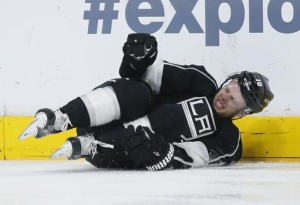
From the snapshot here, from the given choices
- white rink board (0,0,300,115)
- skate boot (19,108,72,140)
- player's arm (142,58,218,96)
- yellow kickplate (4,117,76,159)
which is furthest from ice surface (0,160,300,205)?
white rink board (0,0,300,115)

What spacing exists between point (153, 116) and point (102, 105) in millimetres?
311

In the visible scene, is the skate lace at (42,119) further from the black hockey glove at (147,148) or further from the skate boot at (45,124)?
the black hockey glove at (147,148)

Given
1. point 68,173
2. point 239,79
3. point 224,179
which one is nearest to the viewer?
point 224,179

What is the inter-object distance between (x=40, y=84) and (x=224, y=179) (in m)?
1.52

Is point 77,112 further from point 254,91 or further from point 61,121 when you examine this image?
A: point 254,91

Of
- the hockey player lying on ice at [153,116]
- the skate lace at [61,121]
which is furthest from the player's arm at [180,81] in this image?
the skate lace at [61,121]

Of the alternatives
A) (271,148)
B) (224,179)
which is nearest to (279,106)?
(271,148)

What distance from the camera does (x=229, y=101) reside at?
109 inches

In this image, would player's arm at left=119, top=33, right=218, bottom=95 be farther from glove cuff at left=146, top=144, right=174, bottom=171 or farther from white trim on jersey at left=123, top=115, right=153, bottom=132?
glove cuff at left=146, top=144, right=174, bottom=171

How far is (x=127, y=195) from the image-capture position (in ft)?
5.60

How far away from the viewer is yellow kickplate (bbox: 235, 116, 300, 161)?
10.5 feet

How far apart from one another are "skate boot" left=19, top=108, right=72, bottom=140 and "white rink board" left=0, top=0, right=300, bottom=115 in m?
0.95

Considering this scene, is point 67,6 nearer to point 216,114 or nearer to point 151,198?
point 216,114

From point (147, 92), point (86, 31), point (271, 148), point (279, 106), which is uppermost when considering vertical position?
point (86, 31)
